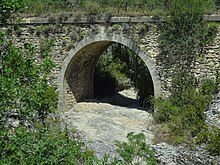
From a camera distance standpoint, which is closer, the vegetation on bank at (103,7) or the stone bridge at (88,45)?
the stone bridge at (88,45)

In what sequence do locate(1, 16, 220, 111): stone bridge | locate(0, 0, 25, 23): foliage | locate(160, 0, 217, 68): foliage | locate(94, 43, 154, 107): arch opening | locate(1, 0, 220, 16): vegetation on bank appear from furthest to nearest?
locate(94, 43, 154, 107): arch opening → locate(1, 0, 220, 16): vegetation on bank → locate(1, 16, 220, 111): stone bridge → locate(160, 0, 217, 68): foliage → locate(0, 0, 25, 23): foliage

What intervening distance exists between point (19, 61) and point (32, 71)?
0.22 meters

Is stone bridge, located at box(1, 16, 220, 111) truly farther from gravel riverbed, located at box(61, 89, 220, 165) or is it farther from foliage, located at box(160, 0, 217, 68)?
gravel riverbed, located at box(61, 89, 220, 165)

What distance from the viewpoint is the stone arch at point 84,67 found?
12.5m

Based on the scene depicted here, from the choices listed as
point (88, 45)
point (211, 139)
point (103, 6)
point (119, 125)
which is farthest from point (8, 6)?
point (103, 6)

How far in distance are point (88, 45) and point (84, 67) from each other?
2.08 metres

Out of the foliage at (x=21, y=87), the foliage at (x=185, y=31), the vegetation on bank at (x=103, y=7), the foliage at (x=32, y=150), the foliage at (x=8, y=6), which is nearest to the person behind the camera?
the foliage at (x=32, y=150)

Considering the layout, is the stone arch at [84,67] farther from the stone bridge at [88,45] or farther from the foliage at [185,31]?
the foliage at [185,31]

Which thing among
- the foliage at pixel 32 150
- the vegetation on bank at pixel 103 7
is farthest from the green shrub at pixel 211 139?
the foliage at pixel 32 150

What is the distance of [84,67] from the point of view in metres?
15.6

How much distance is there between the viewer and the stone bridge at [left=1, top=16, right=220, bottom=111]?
39.8ft

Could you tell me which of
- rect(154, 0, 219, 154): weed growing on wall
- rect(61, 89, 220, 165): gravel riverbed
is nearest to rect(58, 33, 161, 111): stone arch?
rect(61, 89, 220, 165): gravel riverbed

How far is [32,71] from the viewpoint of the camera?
530 cm

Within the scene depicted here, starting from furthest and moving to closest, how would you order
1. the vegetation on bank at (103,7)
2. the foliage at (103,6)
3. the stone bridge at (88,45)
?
1. the foliage at (103,6)
2. the vegetation on bank at (103,7)
3. the stone bridge at (88,45)
